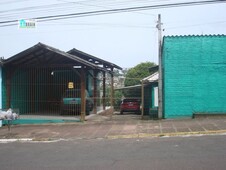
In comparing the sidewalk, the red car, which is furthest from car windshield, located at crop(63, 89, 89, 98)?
the red car

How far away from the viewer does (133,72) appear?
45406 mm

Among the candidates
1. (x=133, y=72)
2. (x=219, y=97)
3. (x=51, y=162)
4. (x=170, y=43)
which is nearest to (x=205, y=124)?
(x=219, y=97)

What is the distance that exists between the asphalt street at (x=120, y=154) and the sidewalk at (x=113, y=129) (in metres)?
0.93

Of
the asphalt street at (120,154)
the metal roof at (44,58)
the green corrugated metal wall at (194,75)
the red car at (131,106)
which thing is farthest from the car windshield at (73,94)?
the red car at (131,106)

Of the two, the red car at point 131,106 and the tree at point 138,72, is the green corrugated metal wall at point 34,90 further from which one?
the tree at point 138,72

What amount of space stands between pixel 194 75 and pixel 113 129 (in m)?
5.22

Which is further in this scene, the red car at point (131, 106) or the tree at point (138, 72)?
the tree at point (138, 72)

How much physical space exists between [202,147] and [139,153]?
1.87m

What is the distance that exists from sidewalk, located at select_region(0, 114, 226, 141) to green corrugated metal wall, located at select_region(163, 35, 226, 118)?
0.88 metres

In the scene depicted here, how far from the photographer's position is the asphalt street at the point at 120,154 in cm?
752

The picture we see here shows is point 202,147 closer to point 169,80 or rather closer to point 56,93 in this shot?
point 169,80

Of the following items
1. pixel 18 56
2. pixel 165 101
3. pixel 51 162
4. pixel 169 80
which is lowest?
pixel 51 162

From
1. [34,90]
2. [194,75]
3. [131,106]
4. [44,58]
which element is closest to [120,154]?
[194,75]

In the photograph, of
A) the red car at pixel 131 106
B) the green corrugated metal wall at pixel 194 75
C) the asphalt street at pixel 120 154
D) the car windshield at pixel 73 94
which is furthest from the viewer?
the red car at pixel 131 106
